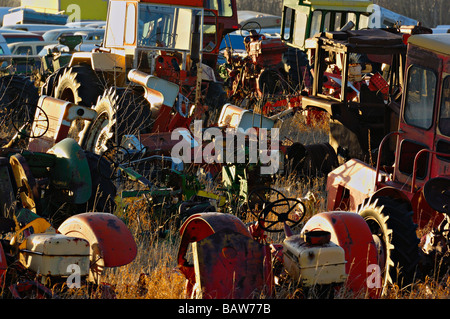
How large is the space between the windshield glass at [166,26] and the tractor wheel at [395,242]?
6734mm

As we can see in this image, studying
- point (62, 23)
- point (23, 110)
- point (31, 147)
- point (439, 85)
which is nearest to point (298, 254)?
point (439, 85)

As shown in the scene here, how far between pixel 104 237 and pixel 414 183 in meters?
2.79

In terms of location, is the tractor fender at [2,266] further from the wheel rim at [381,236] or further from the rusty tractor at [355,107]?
the rusty tractor at [355,107]

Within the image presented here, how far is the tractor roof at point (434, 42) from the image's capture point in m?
6.68

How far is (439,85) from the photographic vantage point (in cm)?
671

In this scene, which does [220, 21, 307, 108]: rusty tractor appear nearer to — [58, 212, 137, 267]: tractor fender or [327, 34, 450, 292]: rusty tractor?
[327, 34, 450, 292]: rusty tractor

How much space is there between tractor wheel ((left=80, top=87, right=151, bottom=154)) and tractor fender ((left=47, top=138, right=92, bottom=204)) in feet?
6.41

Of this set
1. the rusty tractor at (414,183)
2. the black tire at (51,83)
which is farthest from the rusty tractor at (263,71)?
the rusty tractor at (414,183)

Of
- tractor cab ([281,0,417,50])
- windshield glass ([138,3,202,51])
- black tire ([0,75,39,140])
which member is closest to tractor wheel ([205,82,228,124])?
windshield glass ([138,3,202,51])

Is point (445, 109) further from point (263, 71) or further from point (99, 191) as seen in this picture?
point (263, 71)

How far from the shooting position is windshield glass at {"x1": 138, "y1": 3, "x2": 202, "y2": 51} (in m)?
12.0

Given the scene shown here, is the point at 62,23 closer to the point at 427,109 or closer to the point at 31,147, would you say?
the point at 31,147
